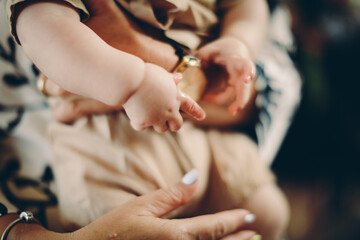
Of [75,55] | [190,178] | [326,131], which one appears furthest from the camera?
[326,131]

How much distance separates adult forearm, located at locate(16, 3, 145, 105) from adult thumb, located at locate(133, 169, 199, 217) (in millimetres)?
119

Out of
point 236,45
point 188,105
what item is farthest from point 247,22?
point 188,105

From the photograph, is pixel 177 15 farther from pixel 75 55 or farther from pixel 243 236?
pixel 243 236

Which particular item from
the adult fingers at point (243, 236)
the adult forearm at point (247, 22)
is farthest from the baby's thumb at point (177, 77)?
the adult fingers at point (243, 236)

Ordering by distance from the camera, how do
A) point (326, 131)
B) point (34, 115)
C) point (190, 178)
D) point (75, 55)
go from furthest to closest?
point (326, 131) → point (34, 115) → point (190, 178) → point (75, 55)

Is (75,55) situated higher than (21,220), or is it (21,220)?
(75,55)

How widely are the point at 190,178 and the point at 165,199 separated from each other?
0.12ft

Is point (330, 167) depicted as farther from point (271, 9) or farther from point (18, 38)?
point (18, 38)

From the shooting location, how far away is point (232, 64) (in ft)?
0.96

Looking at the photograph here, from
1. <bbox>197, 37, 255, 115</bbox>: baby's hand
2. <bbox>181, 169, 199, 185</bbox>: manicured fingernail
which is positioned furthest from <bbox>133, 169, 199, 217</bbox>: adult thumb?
<bbox>197, 37, 255, 115</bbox>: baby's hand

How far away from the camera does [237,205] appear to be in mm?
368

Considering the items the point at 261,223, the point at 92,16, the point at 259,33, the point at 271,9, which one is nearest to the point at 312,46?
the point at 271,9

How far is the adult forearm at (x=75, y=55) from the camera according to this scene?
207mm

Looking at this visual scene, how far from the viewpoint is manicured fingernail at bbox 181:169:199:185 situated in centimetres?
31
